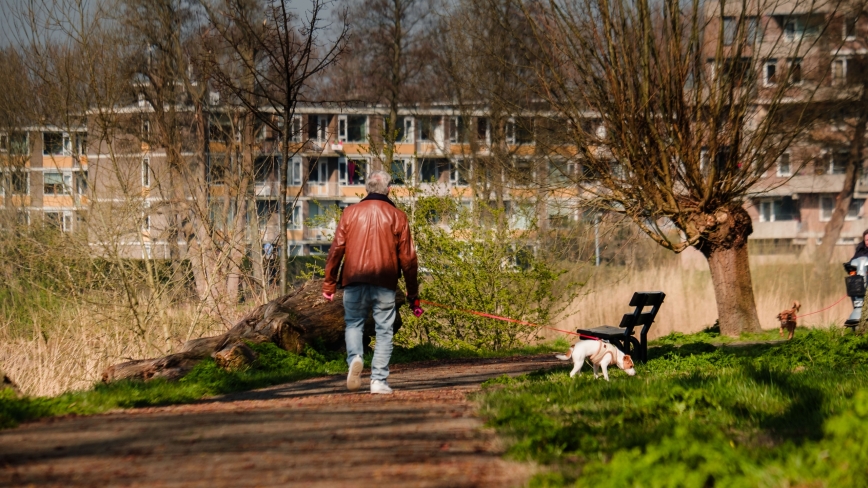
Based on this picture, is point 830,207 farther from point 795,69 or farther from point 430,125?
point 795,69

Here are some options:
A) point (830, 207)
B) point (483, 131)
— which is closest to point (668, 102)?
point (483, 131)

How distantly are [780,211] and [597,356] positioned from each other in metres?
65.0

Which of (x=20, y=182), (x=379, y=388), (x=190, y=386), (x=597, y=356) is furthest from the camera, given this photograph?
(x=20, y=182)

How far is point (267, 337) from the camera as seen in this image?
1309 centimetres

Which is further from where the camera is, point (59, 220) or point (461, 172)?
point (461, 172)

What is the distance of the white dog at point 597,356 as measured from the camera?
966cm

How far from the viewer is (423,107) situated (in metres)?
46.8

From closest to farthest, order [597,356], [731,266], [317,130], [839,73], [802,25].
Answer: [597,356], [802,25], [731,266], [317,130], [839,73]

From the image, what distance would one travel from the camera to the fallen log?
1152 centimetres

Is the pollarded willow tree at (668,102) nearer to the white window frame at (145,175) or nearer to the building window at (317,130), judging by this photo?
the building window at (317,130)

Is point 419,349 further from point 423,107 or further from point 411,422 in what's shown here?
point 423,107

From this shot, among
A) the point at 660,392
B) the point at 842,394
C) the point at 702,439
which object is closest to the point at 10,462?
the point at 702,439

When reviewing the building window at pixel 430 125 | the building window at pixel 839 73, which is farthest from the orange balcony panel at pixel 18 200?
the building window at pixel 839 73

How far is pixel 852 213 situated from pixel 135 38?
180 feet
